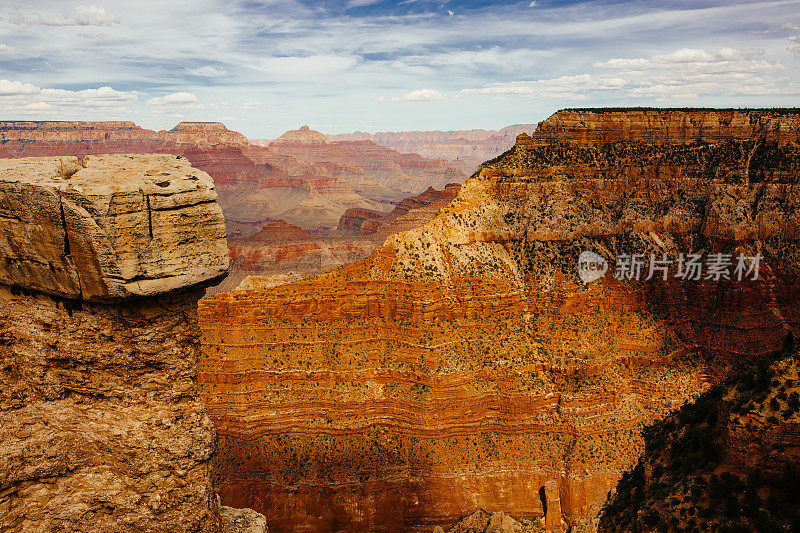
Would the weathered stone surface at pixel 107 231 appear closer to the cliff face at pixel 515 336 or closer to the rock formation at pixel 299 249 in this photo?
the cliff face at pixel 515 336

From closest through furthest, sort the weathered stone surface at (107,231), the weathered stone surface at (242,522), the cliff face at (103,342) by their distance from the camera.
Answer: the weathered stone surface at (107,231)
the cliff face at (103,342)
the weathered stone surface at (242,522)

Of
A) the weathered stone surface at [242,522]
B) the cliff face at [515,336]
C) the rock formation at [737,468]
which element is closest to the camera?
the rock formation at [737,468]

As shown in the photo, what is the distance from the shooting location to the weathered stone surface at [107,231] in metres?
12.5

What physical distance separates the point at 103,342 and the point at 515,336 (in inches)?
1516

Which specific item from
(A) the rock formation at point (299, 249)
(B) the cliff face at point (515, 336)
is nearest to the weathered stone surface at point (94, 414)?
(B) the cliff face at point (515, 336)

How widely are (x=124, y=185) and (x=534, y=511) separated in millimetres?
40086

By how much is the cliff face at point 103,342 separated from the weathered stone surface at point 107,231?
27 mm

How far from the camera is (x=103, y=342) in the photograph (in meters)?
13.9

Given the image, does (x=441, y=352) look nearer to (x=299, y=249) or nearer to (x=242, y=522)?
(x=242, y=522)

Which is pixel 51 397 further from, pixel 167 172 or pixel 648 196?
pixel 648 196

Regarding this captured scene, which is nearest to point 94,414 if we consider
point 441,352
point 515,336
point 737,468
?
point 737,468

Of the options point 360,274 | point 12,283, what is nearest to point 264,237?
point 360,274

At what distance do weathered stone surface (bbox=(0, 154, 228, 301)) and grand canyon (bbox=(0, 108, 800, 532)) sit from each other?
2.5 inches

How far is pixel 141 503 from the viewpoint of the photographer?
14.4 meters
